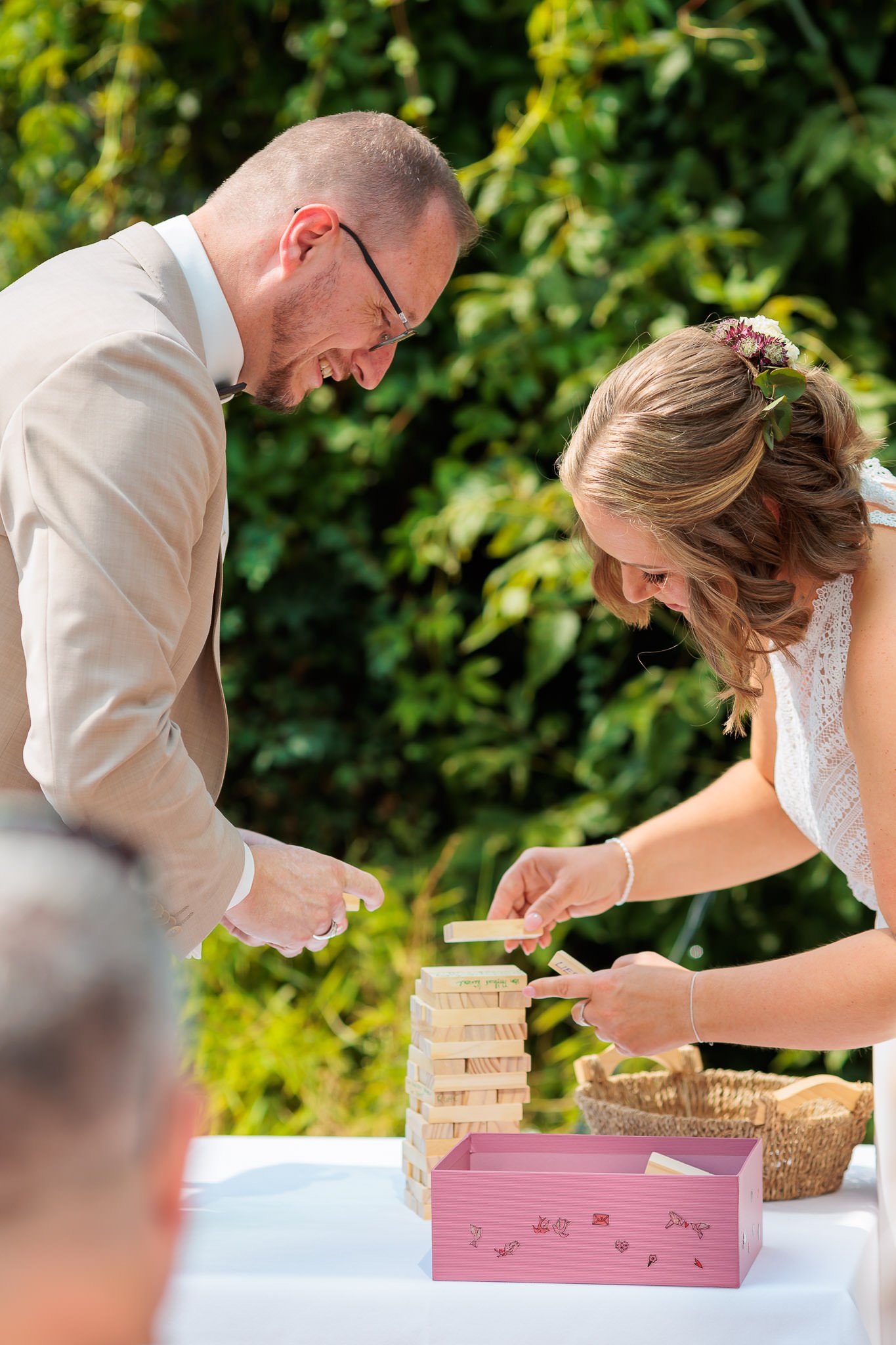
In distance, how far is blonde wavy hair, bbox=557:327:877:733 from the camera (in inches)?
69.8

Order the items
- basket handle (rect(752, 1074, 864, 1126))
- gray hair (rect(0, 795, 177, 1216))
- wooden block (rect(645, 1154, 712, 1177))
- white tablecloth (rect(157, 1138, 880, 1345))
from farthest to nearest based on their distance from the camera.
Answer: basket handle (rect(752, 1074, 864, 1126)) < wooden block (rect(645, 1154, 712, 1177)) < white tablecloth (rect(157, 1138, 880, 1345)) < gray hair (rect(0, 795, 177, 1216))

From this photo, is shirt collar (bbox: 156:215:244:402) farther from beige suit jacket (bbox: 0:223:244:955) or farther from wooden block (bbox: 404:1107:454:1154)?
wooden block (bbox: 404:1107:454:1154)

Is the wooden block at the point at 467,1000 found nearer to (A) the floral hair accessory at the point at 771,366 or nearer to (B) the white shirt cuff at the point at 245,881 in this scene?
(B) the white shirt cuff at the point at 245,881

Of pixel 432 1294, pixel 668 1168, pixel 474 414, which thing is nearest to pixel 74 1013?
pixel 432 1294

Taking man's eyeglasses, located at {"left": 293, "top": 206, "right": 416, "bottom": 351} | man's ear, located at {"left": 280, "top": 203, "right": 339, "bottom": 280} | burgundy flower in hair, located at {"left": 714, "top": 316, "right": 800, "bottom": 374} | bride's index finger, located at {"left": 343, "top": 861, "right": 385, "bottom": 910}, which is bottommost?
bride's index finger, located at {"left": 343, "top": 861, "right": 385, "bottom": 910}

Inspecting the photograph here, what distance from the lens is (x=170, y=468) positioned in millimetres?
1569

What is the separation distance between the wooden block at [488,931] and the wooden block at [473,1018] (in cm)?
12

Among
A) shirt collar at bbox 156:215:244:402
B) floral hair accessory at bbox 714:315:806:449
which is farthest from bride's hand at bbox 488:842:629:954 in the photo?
shirt collar at bbox 156:215:244:402

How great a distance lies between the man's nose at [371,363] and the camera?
83.8 inches

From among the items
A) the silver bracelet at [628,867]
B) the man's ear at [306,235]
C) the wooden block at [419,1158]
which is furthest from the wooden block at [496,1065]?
the man's ear at [306,235]

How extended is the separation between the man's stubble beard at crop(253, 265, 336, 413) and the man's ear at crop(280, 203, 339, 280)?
39mm

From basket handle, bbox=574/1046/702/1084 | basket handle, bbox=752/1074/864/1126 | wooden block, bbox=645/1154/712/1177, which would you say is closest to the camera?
wooden block, bbox=645/1154/712/1177

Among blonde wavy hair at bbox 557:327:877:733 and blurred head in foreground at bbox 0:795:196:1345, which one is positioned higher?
blurred head in foreground at bbox 0:795:196:1345

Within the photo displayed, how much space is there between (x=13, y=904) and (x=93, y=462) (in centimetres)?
100
